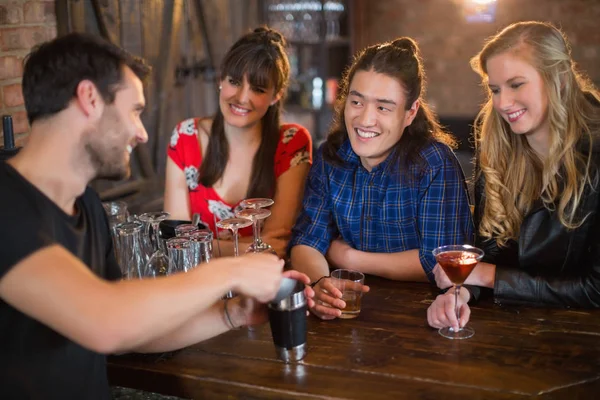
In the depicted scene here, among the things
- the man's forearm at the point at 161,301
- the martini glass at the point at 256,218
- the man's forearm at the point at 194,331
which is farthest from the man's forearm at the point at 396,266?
the man's forearm at the point at 161,301

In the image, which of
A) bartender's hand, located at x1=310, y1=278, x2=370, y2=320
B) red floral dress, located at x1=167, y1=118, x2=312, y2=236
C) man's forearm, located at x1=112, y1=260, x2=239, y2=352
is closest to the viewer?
man's forearm, located at x1=112, y1=260, x2=239, y2=352

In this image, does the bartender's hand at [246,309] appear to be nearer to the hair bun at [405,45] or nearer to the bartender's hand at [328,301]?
the bartender's hand at [328,301]

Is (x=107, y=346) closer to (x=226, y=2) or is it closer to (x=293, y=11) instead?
(x=226, y=2)

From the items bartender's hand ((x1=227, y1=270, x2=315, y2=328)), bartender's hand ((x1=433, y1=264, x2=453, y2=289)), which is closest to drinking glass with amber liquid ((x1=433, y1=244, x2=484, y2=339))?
bartender's hand ((x1=433, y1=264, x2=453, y2=289))

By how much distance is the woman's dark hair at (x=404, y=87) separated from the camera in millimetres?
2363

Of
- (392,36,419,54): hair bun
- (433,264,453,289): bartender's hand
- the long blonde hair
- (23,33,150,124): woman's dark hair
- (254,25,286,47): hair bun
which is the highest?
(254,25,286,47): hair bun

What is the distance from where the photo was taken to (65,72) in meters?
1.48

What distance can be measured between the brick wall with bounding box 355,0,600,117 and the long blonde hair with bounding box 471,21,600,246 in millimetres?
3827

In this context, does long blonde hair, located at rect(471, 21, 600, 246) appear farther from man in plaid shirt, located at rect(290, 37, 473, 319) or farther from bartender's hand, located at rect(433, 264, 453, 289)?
bartender's hand, located at rect(433, 264, 453, 289)

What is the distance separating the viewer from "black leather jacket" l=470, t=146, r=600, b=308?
2.02 meters

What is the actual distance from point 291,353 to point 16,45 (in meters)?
1.95

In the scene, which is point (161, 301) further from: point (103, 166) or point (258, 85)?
point (258, 85)

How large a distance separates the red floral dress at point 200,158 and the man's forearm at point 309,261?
514 millimetres

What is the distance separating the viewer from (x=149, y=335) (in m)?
1.39
